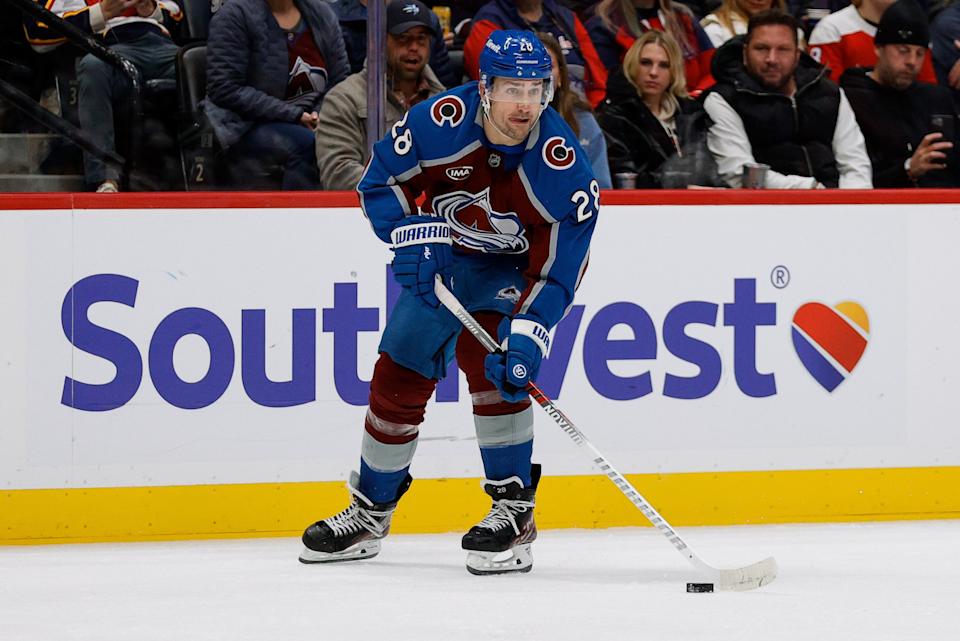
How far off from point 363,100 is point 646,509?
1504 mm

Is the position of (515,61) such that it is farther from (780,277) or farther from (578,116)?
(780,277)

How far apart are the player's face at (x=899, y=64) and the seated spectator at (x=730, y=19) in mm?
266

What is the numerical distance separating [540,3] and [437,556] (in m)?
1.84

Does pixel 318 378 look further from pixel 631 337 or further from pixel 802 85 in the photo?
pixel 802 85

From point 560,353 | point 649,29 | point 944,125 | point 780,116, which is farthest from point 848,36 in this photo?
point 560,353

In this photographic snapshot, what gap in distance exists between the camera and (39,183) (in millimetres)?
Answer: 3953

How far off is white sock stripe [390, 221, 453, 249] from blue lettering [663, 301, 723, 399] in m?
1.07

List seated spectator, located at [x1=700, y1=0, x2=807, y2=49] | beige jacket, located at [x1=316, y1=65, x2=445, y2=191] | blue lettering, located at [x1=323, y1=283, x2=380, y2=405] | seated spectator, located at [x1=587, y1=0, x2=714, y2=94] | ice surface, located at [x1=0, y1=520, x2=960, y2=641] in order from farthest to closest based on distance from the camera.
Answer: seated spectator, located at [x1=700, y1=0, x2=807, y2=49] < seated spectator, located at [x1=587, y1=0, x2=714, y2=94] < beige jacket, located at [x1=316, y1=65, x2=445, y2=191] < blue lettering, located at [x1=323, y1=283, x2=380, y2=405] < ice surface, located at [x1=0, y1=520, x2=960, y2=641]

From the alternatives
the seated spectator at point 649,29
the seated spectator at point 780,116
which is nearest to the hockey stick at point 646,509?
the seated spectator at point 780,116

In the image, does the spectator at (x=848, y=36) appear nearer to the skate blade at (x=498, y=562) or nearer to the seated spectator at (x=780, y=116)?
the seated spectator at (x=780, y=116)

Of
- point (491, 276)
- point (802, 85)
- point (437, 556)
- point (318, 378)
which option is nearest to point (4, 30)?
point (318, 378)

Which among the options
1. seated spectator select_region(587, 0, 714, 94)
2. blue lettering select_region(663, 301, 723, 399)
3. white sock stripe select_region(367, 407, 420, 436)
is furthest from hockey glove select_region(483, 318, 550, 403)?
seated spectator select_region(587, 0, 714, 94)

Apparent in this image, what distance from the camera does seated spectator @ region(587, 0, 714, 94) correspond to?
15.7 feet

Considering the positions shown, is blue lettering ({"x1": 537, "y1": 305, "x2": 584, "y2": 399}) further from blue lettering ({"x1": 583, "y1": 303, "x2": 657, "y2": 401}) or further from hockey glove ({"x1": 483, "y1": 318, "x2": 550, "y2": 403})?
hockey glove ({"x1": 483, "y1": 318, "x2": 550, "y2": 403})
